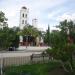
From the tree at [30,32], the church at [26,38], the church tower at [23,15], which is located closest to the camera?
the tree at [30,32]

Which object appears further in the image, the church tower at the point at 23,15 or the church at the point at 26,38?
the church tower at the point at 23,15

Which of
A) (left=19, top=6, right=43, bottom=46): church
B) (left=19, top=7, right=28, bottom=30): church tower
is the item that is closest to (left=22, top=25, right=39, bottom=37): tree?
(left=19, top=6, right=43, bottom=46): church

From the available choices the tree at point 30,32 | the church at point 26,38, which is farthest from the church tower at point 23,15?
the tree at point 30,32

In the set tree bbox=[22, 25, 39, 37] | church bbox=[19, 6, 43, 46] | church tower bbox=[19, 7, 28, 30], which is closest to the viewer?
tree bbox=[22, 25, 39, 37]

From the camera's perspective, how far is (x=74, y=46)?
22.3m

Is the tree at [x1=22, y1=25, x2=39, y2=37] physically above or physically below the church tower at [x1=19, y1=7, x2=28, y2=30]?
below

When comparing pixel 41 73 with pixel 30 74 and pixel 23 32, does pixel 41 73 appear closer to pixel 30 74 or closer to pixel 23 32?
pixel 30 74

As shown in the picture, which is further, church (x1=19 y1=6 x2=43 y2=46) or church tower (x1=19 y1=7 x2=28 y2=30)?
church tower (x1=19 y1=7 x2=28 y2=30)

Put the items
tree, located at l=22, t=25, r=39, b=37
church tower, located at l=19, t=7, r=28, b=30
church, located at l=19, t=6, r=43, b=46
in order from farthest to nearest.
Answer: church tower, located at l=19, t=7, r=28, b=30
church, located at l=19, t=6, r=43, b=46
tree, located at l=22, t=25, r=39, b=37

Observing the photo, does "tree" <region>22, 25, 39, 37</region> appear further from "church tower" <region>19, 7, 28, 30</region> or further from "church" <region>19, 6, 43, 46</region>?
"church tower" <region>19, 7, 28, 30</region>

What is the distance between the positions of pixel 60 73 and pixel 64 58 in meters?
1.86

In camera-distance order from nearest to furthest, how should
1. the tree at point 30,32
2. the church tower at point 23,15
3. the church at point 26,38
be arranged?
the tree at point 30,32 < the church at point 26,38 < the church tower at point 23,15

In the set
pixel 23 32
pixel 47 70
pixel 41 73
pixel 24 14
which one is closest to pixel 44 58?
pixel 47 70

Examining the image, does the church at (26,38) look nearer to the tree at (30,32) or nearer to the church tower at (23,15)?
the church tower at (23,15)
